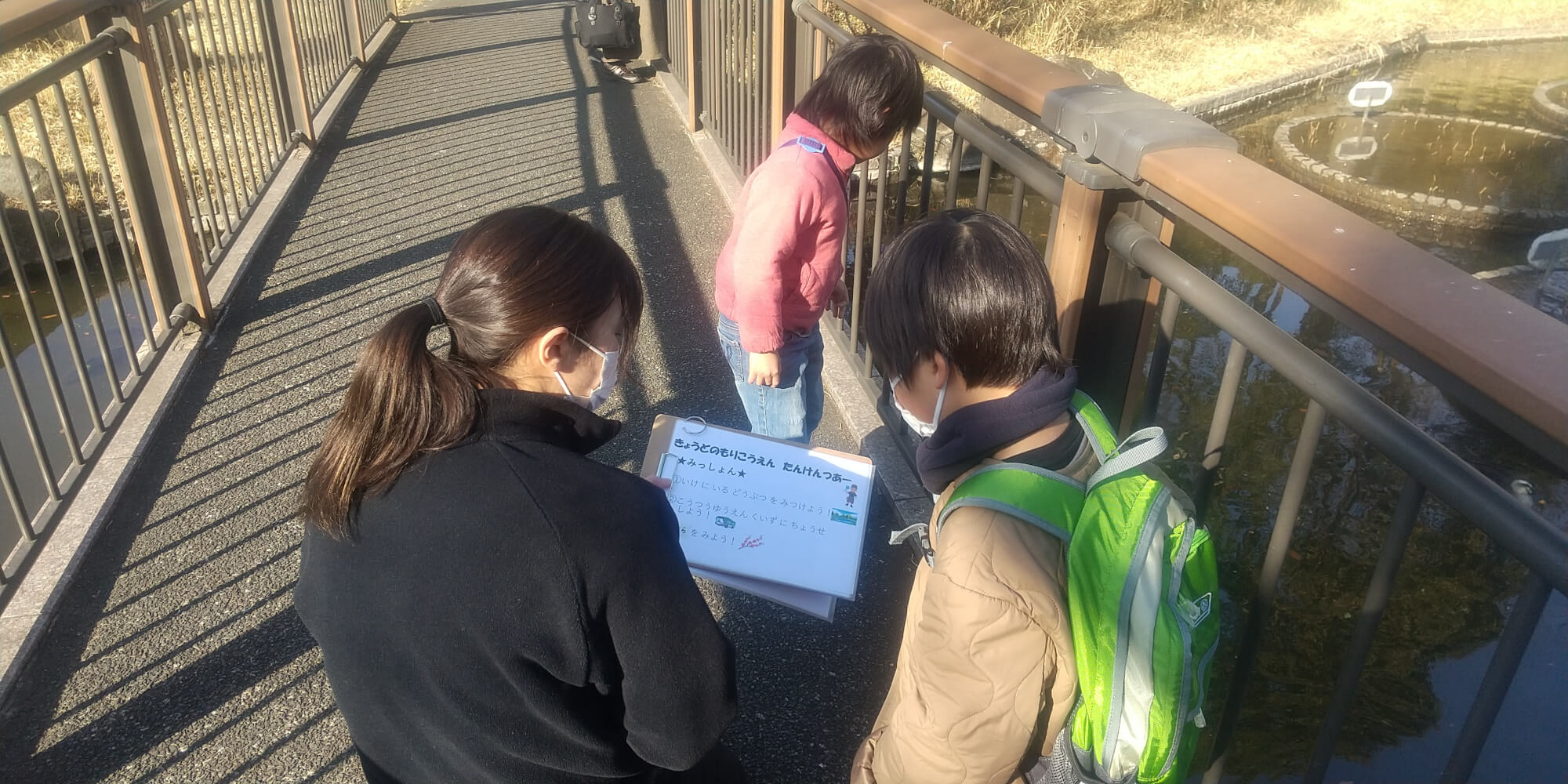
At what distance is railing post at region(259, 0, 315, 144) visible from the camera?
20.5ft

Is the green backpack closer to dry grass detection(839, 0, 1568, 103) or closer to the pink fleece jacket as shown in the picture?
the pink fleece jacket

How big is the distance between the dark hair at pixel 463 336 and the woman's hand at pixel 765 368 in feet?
3.22

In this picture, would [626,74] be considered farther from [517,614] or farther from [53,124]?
[517,614]

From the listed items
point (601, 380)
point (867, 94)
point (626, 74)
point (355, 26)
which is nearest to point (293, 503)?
point (601, 380)

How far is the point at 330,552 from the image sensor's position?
4.79ft

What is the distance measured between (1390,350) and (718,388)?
9.44 ft

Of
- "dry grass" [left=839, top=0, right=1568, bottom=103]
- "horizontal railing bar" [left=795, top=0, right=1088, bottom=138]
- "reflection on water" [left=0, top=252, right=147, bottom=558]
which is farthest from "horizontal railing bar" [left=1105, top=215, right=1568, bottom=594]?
"dry grass" [left=839, top=0, right=1568, bottom=103]

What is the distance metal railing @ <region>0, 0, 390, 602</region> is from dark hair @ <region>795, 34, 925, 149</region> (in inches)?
83.4

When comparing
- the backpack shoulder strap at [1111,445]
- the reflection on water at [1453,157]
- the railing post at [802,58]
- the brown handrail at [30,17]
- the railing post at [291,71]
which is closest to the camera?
the backpack shoulder strap at [1111,445]

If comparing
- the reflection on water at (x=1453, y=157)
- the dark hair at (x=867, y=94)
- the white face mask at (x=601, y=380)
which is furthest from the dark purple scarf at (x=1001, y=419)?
the reflection on water at (x=1453, y=157)

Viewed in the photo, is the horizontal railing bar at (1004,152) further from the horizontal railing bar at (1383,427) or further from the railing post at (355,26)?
the railing post at (355,26)

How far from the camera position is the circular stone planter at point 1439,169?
10.2 meters

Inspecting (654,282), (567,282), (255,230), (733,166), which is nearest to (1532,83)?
(733,166)

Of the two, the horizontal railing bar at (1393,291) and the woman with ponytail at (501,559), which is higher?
the horizontal railing bar at (1393,291)
